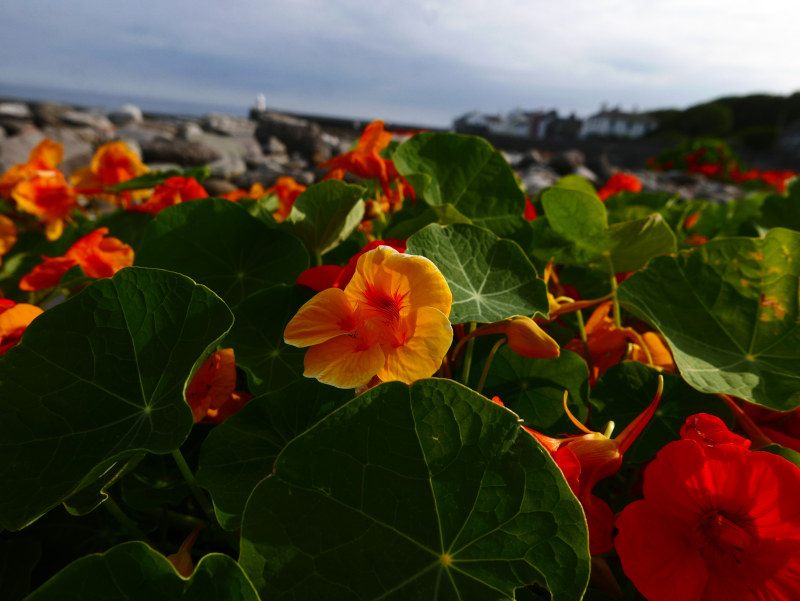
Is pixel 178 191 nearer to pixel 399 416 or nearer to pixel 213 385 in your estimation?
pixel 213 385

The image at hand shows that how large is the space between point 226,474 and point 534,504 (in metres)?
0.28

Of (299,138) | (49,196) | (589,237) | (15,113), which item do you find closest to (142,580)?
(589,237)

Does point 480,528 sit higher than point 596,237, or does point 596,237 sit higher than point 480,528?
point 596,237

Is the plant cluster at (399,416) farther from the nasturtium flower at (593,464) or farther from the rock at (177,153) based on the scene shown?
the rock at (177,153)

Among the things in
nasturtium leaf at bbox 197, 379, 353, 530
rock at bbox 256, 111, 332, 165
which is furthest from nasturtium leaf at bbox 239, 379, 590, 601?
rock at bbox 256, 111, 332, 165

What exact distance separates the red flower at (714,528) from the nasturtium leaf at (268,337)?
36cm

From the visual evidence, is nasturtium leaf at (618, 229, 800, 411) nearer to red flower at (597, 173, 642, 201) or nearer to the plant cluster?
the plant cluster

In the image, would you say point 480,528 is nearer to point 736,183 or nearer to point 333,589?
point 333,589

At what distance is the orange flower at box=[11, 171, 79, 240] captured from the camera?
103cm

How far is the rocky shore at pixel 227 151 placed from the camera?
11.7 feet

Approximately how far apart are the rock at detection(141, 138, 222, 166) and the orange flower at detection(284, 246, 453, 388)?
13.5 ft

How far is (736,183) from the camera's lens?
23.7 ft

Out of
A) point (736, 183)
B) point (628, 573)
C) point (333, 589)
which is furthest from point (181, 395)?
point (736, 183)

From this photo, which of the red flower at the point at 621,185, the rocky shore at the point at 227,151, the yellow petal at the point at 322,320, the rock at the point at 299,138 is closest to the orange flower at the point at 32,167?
the rocky shore at the point at 227,151
